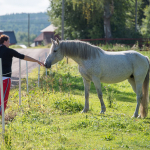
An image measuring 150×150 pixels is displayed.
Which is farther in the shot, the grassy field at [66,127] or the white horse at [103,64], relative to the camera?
the white horse at [103,64]

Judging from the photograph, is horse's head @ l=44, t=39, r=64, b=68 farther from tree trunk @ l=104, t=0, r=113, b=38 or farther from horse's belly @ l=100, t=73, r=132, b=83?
tree trunk @ l=104, t=0, r=113, b=38

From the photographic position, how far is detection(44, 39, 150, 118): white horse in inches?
258

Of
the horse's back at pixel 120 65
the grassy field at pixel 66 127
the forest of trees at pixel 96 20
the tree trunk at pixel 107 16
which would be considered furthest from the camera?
the forest of trees at pixel 96 20

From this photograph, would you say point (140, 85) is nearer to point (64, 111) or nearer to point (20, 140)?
point (64, 111)

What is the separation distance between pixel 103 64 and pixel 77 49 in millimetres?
828

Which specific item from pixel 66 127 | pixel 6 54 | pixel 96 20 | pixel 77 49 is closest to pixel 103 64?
pixel 77 49

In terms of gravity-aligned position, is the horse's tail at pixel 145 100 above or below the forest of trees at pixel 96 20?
below

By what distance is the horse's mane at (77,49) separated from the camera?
6.55 metres

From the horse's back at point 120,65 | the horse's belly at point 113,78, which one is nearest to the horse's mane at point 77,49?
the horse's back at point 120,65

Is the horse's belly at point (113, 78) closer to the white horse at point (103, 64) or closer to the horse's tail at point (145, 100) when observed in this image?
the white horse at point (103, 64)

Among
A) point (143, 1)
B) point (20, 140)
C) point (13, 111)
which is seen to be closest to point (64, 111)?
point (13, 111)

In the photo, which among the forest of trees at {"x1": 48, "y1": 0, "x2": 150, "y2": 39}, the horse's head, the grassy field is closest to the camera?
the grassy field

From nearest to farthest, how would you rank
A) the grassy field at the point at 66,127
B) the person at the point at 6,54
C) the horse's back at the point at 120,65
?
1. the grassy field at the point at 66,127
2. the person at the point at 6,54
3. the horse's back at the point at 120,65

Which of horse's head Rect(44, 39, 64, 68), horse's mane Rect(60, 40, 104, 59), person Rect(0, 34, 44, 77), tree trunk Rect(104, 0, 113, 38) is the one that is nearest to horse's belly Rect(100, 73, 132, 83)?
horse's mane Rect(60, 40, 104, 59)
